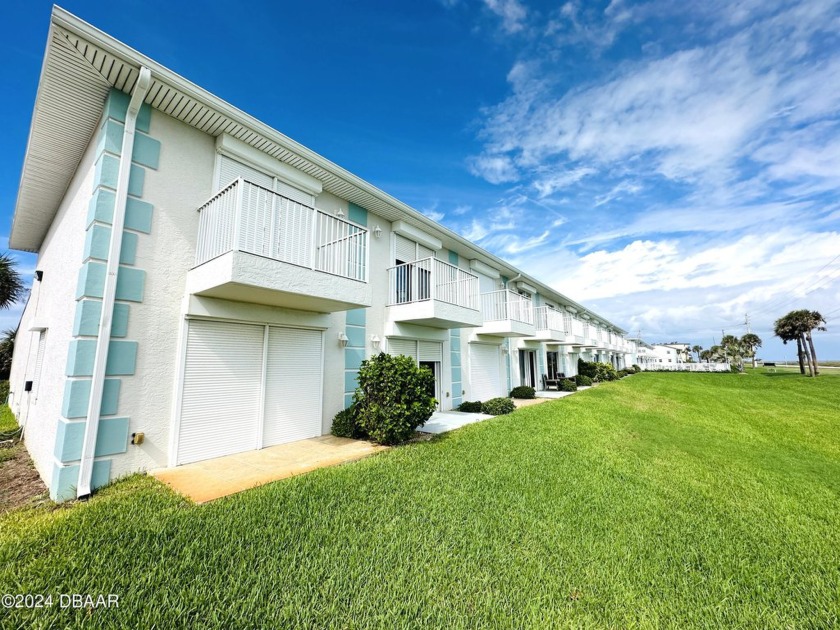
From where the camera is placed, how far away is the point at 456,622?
239cm

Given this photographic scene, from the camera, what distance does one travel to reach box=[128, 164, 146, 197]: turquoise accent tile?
17.1 ft

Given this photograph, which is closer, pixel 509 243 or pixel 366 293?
pixel 366 293

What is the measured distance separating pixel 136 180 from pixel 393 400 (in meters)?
5.97

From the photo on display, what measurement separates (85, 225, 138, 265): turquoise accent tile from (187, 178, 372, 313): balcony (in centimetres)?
90

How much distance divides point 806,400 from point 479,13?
2383cm

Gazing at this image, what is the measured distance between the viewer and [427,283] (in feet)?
35.3

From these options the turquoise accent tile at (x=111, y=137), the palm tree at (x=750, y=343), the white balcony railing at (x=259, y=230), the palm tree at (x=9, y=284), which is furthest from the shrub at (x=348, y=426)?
the palm tree at (x=750, y=343)

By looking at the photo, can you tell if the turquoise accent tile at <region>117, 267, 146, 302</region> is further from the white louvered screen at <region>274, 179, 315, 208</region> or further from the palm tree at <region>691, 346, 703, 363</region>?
the palm tree at <region>691, 346, 703, 363</region>

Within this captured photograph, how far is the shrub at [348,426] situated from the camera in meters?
7.63

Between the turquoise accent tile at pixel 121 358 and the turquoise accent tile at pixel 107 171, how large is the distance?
240cm

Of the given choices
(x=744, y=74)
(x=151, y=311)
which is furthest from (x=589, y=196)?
(x=151, y=311)

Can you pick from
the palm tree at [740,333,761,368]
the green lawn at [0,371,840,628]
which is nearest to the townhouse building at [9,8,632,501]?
the green lawn at [0,371,840,628]

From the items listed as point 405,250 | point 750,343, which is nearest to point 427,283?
point 405,250

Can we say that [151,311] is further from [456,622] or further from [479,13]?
[479,13]
